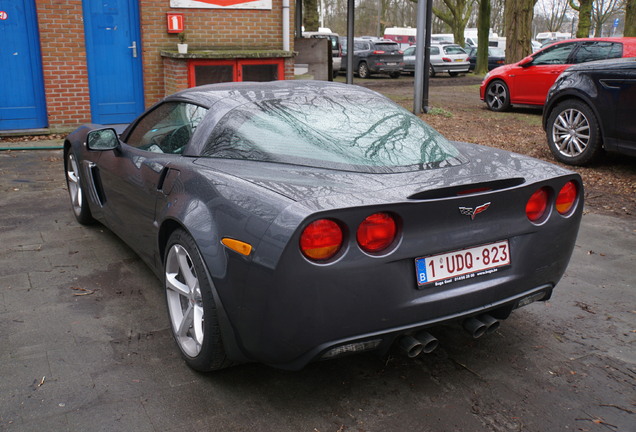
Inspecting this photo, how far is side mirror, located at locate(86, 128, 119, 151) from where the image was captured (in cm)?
421

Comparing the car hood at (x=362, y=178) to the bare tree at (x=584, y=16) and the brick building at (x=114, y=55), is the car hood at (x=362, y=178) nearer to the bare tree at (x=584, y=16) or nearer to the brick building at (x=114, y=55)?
the brick building at (x=114, y=55)

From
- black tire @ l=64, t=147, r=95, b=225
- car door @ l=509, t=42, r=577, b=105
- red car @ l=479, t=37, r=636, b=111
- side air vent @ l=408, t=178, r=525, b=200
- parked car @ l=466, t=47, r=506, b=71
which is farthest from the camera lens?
parked car @ l=466, t=47, r=506, b=71

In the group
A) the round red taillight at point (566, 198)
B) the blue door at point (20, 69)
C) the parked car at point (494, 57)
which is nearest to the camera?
the round red taillight at point (566, 198)

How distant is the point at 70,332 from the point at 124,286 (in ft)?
2.36

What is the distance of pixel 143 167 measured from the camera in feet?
12.6

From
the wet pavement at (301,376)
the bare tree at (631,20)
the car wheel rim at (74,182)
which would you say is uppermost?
the bare tree at (631,20)

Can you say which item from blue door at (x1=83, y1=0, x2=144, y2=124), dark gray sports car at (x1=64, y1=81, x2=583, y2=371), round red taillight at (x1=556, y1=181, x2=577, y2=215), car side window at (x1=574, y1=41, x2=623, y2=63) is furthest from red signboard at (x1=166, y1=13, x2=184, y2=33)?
round red taillight at (x1=556, y1=181, x2=577, y2=215)

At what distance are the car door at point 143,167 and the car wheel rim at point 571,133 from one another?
5438 mm

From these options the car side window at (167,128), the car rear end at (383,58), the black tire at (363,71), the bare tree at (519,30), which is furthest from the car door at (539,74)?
the black tire at (363,71)

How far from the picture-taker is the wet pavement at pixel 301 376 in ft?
9.07

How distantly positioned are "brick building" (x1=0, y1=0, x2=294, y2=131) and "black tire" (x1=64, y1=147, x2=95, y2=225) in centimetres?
497

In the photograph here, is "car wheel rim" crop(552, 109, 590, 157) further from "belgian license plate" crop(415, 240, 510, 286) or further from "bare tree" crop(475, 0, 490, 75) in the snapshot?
"bare tree" crop(475, 0, 490, 75)

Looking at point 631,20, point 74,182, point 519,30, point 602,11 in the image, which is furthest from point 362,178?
point 602,11

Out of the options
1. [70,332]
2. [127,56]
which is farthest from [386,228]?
[127,56]
